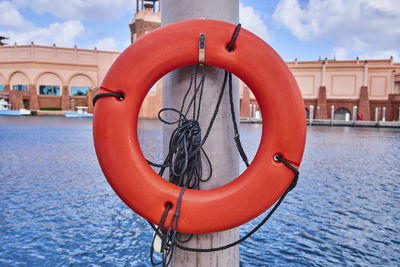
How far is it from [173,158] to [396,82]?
28.0 m

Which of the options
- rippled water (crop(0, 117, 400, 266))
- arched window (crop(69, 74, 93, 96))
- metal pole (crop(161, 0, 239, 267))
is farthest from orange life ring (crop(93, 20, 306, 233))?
arched window (crop(69, 74, 93, 96))

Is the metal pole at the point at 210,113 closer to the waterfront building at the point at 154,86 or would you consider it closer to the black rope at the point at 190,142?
the black rope at the point at 190,142

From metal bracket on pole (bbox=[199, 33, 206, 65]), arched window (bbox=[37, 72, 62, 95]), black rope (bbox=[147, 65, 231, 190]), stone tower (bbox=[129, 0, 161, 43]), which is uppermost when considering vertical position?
stone tower (bbox=[129, 0, 161, 43])

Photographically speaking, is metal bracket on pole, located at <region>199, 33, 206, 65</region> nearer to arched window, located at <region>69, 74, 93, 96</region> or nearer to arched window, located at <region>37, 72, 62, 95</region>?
arched window, located at <region>69, 74, 93, 96</region>

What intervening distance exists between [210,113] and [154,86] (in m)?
23.6

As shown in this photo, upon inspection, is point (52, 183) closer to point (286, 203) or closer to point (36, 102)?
point (286, 203)

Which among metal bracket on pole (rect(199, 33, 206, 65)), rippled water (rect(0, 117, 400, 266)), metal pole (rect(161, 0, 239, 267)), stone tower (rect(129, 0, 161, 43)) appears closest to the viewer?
metal bracket on pole (rect(199, 33, 206, 65))

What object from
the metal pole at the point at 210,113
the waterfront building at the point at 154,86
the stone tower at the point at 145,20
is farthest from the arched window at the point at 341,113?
the metal pole at the point at 210,113

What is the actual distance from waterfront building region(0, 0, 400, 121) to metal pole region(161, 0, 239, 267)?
2306cm

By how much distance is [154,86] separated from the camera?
2431 centimetres

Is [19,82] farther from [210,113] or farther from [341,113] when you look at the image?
[210,113]

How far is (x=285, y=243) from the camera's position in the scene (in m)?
2.13

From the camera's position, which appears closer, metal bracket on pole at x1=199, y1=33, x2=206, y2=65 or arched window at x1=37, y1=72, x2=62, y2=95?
metal bracket on pole at x1=199, y1=33, x2=206, y2=65

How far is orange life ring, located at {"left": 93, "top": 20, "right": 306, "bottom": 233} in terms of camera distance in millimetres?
1152
